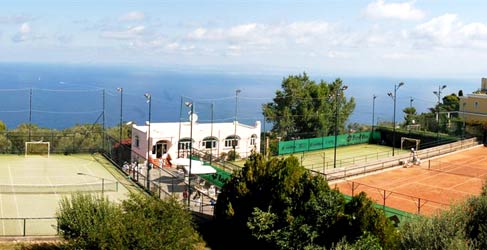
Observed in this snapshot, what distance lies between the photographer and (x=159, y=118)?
160250mm

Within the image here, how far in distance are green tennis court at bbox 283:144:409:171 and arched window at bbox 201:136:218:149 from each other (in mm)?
7639

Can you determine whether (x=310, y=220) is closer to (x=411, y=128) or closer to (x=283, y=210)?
(x=283, y=210)

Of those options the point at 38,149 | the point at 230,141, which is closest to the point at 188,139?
the point at 230,141

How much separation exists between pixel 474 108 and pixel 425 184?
2961cm

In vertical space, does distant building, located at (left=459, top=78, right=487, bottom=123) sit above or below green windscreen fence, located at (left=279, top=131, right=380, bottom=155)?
above

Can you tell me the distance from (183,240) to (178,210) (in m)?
1.15

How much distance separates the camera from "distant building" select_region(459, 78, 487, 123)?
59781mm

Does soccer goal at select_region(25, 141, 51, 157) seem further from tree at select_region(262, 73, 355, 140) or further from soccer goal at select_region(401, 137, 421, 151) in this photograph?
soccer goal at select_region(401, 137, 421, 151)

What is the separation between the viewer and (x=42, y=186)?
33.1 meters

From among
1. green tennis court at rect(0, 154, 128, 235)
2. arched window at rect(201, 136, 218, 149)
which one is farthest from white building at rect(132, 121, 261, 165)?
green tennis court at rect(0, 154, 128, 235)

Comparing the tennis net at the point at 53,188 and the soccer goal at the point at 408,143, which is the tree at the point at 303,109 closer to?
the soccer goal at the point at 408,143

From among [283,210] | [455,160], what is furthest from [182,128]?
[283,210]

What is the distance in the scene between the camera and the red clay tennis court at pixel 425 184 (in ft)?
100

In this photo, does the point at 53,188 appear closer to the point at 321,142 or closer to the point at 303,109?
the point at 321,142
